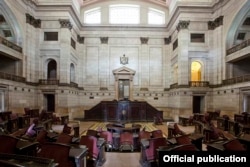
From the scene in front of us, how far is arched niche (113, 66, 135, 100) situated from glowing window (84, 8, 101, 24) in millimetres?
6204

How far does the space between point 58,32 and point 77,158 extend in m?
19.4

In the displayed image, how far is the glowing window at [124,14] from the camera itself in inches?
1101

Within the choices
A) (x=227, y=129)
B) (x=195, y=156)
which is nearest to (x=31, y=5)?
(x=227, y=129)

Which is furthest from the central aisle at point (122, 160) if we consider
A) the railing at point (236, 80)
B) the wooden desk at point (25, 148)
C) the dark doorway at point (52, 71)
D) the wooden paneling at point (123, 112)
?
the dark doorway at point (52, 71)

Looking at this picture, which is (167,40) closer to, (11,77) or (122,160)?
(11,77)

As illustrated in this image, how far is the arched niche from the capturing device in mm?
26641

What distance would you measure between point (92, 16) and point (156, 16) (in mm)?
7252

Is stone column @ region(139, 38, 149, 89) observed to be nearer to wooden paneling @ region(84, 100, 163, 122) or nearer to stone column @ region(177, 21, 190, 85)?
wooden paneling @ region(84, 100, 163, 122)

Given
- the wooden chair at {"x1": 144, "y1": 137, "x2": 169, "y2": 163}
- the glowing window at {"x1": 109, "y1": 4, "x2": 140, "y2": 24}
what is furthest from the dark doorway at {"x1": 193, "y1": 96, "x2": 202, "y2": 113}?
the wooden chair at {"x1": 144, "y1": 137, "x2": 169, "y2": 163}

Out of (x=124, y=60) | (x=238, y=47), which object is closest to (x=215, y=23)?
(x=238, y=47)

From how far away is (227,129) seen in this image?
1412cm

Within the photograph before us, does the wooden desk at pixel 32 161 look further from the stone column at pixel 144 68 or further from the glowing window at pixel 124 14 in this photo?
the glowing window at pixel 124 14

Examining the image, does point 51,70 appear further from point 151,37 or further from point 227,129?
point 227,129

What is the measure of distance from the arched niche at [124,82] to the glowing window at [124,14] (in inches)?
216
